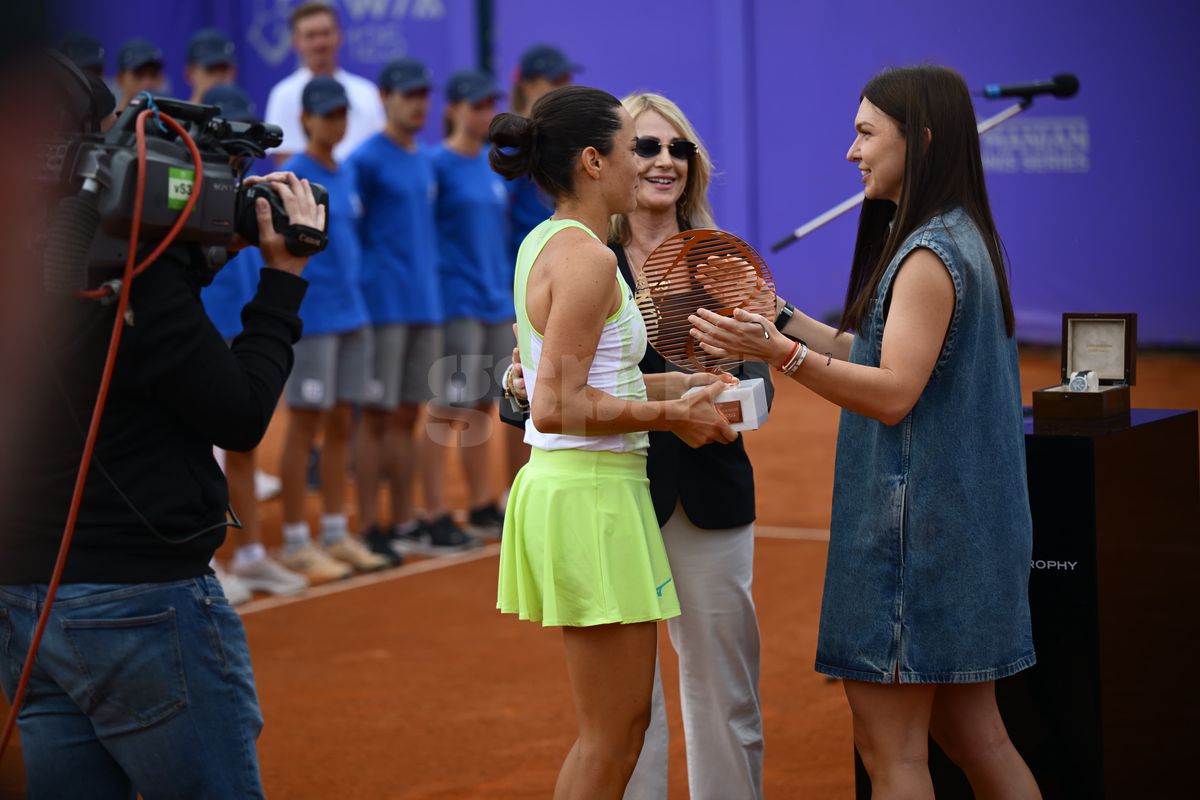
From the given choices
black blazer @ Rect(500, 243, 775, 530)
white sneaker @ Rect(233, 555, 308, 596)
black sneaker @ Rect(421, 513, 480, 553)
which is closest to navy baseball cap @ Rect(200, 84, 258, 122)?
white sneaker @ Rect(233, 555, 308, 596)

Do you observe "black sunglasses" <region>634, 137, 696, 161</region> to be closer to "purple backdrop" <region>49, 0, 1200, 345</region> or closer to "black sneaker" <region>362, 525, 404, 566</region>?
"black sneaker" <region>362, 525, 404, 566</region>

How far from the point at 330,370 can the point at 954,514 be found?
177 inches

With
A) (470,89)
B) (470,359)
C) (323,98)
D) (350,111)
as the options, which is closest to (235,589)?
(470,359)

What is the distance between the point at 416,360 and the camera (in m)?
7.17

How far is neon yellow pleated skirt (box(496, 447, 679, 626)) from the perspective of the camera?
8.38ft

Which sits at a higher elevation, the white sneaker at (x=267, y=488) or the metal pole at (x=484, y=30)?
the metal pole at (x=484, y=30)

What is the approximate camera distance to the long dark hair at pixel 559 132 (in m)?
2.58

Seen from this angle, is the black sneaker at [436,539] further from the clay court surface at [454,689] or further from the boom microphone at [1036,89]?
the boom microphone at [1036,89]

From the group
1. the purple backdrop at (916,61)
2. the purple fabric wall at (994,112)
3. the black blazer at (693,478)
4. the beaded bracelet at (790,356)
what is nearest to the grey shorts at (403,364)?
the black blazer at (693,478)

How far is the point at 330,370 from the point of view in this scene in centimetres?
653

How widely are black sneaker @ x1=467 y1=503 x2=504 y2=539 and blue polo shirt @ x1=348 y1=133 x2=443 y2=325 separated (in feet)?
3.73

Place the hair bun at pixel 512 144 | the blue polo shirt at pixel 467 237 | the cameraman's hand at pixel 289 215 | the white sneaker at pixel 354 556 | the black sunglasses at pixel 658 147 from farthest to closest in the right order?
the blue polo shirt at pixel 467 237 → the white sneaker at pixel 354 556 → the black sunglasses at pixel 658 147 → the hair bun at pixel 512 144 → the cameraman's hand at pixel 289 215

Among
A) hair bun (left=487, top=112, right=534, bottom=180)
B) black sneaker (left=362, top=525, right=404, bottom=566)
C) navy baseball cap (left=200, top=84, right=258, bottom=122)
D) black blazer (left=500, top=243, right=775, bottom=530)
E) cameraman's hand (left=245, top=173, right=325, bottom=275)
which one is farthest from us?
black sneaker (left=362, top=525, right=404, bottom=566)

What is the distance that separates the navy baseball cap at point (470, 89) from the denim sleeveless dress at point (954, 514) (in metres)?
5.26
